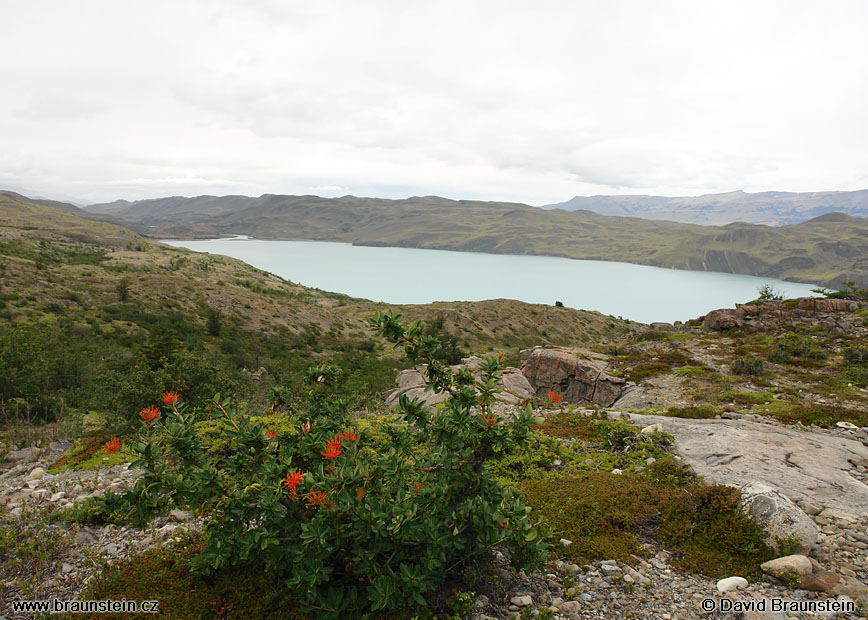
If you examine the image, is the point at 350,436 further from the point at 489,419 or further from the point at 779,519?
the point at 779,519

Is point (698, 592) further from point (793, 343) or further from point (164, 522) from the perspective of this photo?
point (793, 343)

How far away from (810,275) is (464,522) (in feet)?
622

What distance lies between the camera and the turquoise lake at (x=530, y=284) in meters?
87.4

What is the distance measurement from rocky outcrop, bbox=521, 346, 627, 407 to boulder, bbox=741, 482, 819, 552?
9298 millimetres

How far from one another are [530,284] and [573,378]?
99.2 meters

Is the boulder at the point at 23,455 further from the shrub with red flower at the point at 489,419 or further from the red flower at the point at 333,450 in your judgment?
the shrub with red flower at the point at 489,419

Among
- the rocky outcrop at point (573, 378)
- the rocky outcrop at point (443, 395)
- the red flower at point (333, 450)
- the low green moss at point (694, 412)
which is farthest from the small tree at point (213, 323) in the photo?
the red flower at point (333, 450)

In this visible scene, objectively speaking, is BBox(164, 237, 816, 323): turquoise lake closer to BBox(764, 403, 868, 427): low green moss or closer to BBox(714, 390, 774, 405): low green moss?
BBox(714, 390, 774, 405): low green moss

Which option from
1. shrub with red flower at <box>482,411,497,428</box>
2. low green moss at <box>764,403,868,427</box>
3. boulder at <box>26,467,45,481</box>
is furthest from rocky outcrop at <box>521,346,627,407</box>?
boulder at <box>26,467,45,481</box>

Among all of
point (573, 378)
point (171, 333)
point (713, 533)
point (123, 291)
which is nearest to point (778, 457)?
point (713, 533)

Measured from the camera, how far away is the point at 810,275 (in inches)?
5655

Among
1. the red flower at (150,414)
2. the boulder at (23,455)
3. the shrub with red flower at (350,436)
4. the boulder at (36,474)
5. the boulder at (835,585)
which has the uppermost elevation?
the red flower at (150,414)

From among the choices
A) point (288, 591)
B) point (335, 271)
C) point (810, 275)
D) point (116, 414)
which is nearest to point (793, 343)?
point (288, 591)

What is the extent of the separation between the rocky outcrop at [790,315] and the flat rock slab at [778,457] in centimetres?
1648
